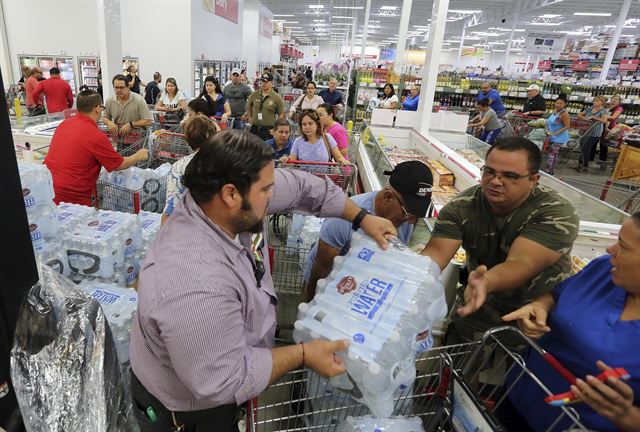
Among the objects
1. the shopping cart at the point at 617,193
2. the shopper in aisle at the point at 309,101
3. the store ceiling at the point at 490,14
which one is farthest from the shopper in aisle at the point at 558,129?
the store ceiling at the point at 490,14

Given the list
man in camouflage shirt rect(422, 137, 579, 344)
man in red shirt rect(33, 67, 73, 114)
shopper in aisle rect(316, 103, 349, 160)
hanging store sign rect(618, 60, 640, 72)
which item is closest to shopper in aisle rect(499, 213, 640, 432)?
man in camouflage shirt rect(422, 137, 579, 344)

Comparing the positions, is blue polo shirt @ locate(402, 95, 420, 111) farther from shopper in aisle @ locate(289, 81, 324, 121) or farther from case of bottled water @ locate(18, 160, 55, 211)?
case of bottled water @ locate(18, 160, 55, 211)

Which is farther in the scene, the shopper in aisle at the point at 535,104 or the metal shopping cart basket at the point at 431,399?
the shopper in aisle at the point at 535,104

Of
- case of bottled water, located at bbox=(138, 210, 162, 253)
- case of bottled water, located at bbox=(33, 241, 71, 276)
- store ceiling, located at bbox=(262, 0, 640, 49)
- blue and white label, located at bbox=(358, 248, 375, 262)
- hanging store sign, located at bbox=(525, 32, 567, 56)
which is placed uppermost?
store ceiling, located at bbox=(262, 0, 640, 49)

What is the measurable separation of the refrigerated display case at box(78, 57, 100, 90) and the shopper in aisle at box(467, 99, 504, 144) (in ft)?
39.3

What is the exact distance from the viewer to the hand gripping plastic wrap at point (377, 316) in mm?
1431

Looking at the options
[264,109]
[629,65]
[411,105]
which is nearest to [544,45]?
[629,65]

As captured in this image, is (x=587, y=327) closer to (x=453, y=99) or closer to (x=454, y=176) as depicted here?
(x=454, y=176)

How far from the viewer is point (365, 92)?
12.8 metres

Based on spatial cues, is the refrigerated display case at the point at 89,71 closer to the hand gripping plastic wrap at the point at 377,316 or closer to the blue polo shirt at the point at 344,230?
the blue polo shirt at the point at 344,230

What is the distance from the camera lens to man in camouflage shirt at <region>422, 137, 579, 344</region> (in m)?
1.84

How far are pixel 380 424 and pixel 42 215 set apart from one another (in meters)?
2.58

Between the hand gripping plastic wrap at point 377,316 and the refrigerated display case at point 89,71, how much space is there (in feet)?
48.2

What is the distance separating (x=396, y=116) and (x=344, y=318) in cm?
690
